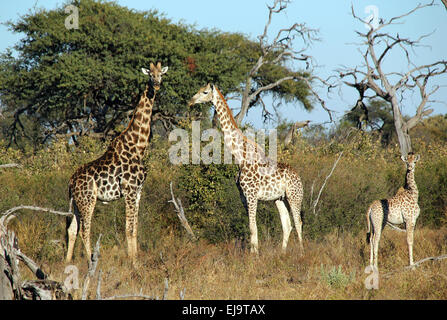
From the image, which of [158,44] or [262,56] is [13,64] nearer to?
[158,44]

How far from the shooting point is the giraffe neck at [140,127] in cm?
910

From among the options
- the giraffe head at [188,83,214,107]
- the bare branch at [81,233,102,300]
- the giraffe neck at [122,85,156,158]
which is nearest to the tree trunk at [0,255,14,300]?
the bare branch at [81,233,102,300]

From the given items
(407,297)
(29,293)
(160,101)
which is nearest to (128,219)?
(29,293)

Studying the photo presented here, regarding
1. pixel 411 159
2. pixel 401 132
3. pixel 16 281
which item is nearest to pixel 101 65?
pixel 401 132

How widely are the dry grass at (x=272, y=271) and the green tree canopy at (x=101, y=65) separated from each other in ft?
48.7

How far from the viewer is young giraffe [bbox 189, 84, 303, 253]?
9.37 metres

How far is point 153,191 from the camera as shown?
42.3 ft

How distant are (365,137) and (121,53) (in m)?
12.0

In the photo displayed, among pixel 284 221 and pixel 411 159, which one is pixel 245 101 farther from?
pixel 411 159

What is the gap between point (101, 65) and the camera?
24.0 meters

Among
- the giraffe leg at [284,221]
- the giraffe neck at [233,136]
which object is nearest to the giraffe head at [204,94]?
the giraffe neck at [233,136]

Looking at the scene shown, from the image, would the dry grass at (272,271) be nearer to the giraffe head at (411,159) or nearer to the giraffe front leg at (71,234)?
the giraffe front leg at (71,234)

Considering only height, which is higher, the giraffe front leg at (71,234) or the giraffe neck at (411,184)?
the giraffe neck at (411,184)

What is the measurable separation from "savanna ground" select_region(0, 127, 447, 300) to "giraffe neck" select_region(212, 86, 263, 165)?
166 cm
